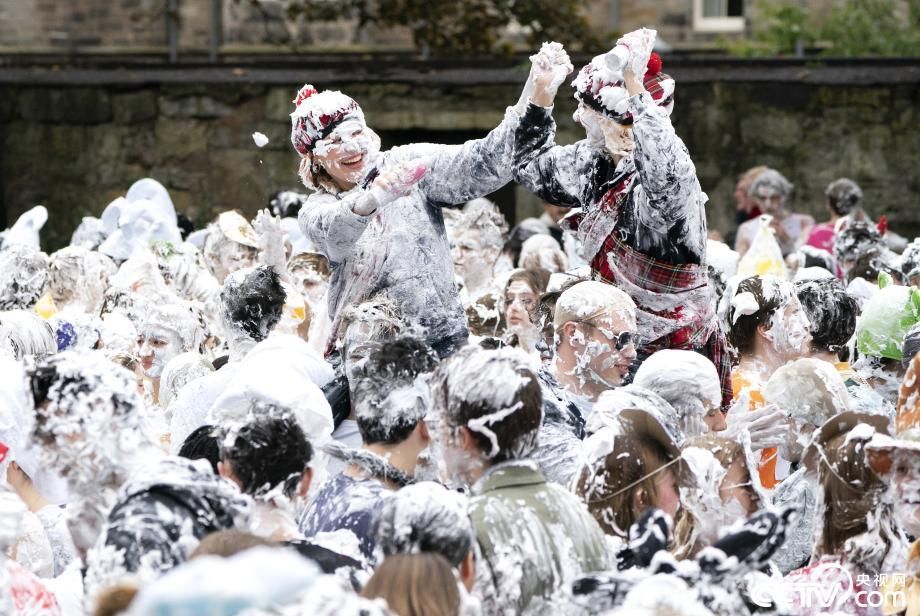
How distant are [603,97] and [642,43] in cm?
24

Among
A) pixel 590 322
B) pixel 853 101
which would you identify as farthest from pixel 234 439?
pixel 853 101

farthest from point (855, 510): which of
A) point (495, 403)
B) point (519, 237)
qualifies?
point (519, 237)

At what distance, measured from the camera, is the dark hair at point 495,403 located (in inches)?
138

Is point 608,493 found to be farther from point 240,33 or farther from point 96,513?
point 240,33

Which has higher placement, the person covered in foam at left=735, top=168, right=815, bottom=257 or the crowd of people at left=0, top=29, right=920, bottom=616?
the crowd of people at left=0, top=29, right=920, bottom=616

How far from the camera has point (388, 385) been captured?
161 inches

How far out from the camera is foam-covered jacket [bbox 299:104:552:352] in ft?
16.7

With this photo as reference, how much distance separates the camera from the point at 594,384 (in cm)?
489

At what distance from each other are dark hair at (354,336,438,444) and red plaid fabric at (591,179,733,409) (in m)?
1.03

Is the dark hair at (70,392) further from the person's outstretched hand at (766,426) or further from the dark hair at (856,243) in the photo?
the dark hair at (856,243)

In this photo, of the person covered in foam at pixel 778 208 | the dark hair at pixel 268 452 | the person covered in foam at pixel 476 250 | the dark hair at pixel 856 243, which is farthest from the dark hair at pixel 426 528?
the person covered in foam at pixel 778 208

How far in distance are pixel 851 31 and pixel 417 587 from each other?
12.6 metres

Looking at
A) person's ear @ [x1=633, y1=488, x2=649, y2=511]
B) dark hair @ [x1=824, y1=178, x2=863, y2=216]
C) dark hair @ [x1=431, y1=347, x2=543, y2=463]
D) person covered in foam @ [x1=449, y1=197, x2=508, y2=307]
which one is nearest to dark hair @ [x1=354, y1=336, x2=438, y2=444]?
dark hair @ [x1=431, y1=347, x2=543, y2=463]

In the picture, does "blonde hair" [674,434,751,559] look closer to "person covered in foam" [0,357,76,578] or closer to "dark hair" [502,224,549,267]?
"person covered in foam" [0,357,76,578]
